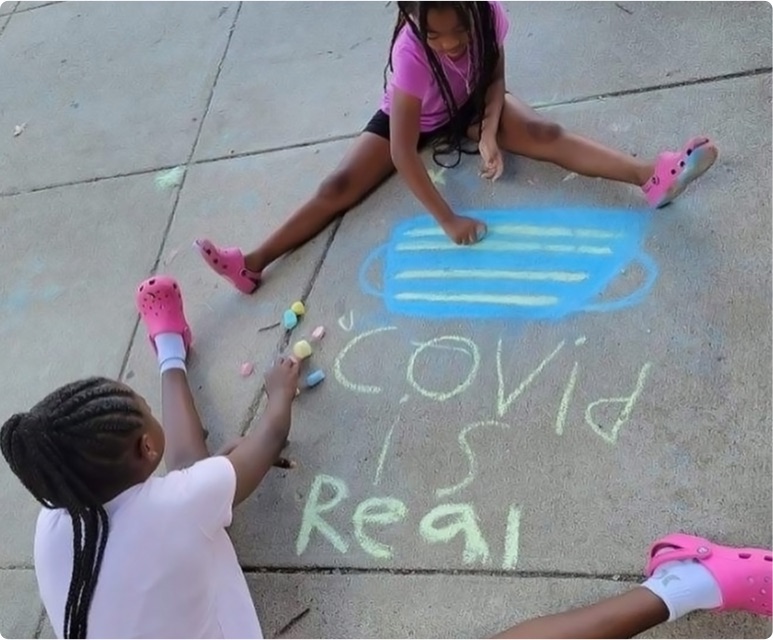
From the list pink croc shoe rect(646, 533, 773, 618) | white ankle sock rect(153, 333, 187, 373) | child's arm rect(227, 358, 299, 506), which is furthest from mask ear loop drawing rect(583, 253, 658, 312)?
white ankle sock rect(153, 333, 187, 373)

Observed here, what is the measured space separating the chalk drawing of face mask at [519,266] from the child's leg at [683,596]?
26.2 inches

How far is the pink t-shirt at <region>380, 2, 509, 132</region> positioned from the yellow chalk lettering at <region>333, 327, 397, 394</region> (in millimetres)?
583

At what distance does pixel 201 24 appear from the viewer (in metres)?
3.62

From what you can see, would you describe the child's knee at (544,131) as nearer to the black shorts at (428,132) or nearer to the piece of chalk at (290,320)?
the black shorts at (428,132)

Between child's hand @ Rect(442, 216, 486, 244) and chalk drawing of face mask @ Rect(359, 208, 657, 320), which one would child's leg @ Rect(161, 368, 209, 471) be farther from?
child's hand @ Rect(442, 216, 486, 244)

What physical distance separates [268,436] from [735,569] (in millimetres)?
1001

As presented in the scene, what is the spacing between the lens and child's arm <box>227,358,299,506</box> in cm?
199

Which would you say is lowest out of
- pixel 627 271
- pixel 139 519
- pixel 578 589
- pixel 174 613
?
pixel 578 589

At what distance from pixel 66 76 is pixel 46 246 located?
100 cm

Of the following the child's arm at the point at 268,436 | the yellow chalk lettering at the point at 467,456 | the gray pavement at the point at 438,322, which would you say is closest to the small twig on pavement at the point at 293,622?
the gray pavement at the point at 438,322

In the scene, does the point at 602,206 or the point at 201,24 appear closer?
the point at 602,206

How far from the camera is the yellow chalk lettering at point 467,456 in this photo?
79.3 inches

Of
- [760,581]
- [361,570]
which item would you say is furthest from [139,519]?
[760,581]

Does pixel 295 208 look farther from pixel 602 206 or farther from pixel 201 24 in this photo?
pixel 201 24
